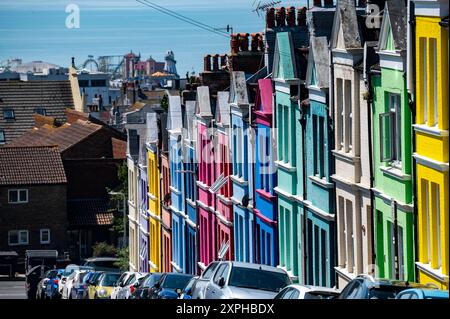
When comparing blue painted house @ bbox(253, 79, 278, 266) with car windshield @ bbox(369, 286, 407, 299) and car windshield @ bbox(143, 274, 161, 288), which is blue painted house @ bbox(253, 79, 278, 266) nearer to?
car windshield @ bbox(143, 274, 161, 288)

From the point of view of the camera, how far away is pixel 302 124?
36.8m

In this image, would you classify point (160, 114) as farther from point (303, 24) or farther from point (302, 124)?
point (302, 124)

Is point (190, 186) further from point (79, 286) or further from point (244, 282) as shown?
point (244, 282)

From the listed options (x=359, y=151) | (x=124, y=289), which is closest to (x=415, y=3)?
(x=359, y=151)

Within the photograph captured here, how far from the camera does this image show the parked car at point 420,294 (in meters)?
19.6

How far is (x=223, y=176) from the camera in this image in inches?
1804

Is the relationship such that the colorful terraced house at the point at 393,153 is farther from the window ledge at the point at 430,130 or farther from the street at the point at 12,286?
the street at the point at 12,286

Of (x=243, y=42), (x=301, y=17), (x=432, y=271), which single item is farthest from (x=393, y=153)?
(x=243, y=42)

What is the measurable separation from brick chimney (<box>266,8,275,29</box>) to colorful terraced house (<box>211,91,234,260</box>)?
2669 mm

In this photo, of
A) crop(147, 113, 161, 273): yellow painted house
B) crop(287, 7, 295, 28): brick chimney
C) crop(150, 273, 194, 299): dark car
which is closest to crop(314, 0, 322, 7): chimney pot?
crop(287, 7, 295, 28): brick chimney

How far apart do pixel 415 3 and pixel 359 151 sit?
5.54 meters

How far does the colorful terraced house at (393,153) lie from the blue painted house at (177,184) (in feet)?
70.7

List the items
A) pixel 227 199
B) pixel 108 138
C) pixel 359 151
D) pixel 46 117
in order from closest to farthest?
1. pixel 359 151
2. pixel 227 199
3. pixel 46 117
4. pixel 108 138

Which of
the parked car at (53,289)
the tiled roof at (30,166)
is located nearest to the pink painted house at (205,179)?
the parked car at (53,289)
